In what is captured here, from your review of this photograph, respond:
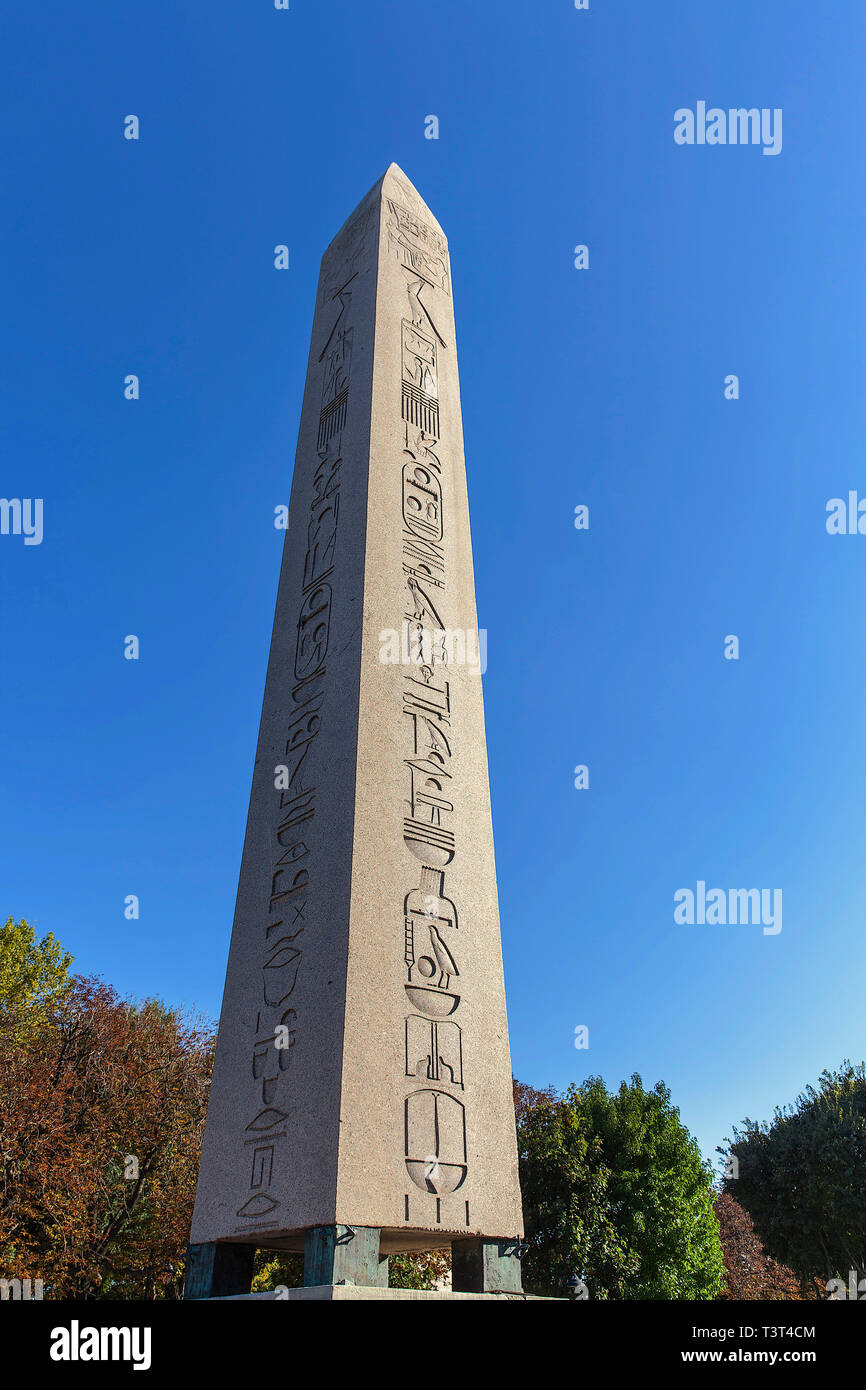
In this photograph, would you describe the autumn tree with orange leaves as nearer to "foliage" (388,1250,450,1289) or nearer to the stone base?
"foliage" (388,1250,450,1289)

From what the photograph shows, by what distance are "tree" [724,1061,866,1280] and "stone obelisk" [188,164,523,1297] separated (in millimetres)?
20846

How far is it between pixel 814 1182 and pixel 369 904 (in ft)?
72.9

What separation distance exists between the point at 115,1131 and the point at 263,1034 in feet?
47.5

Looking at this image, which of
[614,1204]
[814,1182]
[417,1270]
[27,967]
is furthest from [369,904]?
[27,967]

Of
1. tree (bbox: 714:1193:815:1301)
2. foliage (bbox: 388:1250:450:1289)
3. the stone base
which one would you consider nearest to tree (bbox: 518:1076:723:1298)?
foliage (bbox: 388:1250:450:1289)

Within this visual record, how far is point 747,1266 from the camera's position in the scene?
1111 inches

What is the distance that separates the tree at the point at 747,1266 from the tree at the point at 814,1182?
4.18 ft

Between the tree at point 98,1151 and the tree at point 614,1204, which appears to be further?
the tree at point 614,1204

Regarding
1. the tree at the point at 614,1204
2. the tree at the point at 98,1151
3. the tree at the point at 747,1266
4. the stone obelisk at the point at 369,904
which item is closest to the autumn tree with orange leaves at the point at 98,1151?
the tree at the point at 98,1151

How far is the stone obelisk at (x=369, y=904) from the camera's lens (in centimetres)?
487

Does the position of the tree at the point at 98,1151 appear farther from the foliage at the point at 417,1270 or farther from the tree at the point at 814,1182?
the tree at the point at 814,1182

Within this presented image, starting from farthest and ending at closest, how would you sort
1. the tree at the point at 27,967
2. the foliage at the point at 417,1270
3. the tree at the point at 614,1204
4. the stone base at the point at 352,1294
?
the tree at the point at 27,967 < the tree at the point at 614,1204 < the foliage at the point at 417,1270 < the stone base at the point at 352,1294

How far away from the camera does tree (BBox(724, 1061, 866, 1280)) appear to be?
71.6 feet
